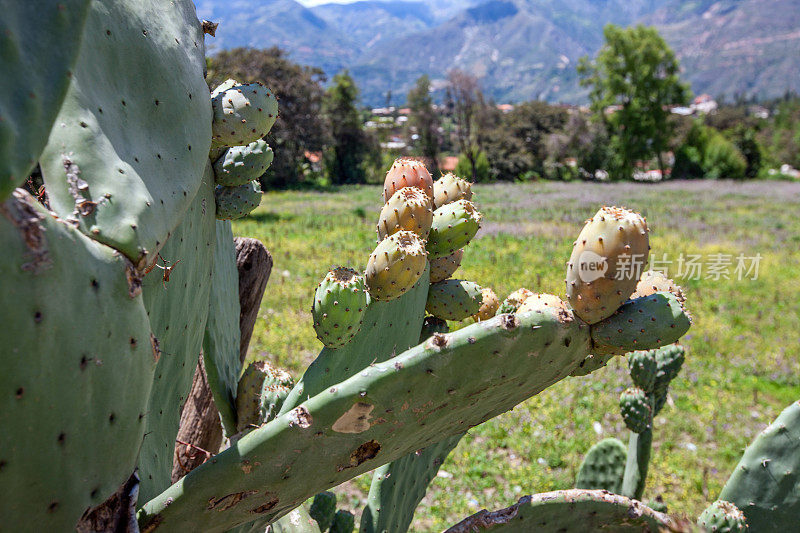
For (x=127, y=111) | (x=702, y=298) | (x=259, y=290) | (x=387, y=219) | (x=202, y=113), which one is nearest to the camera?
(x=127, y=111)

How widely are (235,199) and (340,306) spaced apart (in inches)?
21.7

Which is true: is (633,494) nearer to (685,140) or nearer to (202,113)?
(202,113)

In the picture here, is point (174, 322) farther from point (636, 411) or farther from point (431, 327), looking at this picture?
point (636, 411)

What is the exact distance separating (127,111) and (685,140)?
41.8 m

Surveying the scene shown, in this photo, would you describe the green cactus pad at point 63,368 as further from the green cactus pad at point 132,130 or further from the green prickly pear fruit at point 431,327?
the green prickly pear fruit at point 431,327

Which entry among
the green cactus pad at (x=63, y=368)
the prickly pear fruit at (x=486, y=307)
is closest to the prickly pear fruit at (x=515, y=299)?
the prickly pear fruit at (x=486, y=307)

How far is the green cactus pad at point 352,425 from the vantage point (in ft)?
3.27

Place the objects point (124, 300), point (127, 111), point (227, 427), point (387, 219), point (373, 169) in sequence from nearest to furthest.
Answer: point (124, 300), point (127, 111), point (387, 219), point (227, 427), point (373, 169)

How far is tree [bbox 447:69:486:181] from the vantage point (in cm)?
3344

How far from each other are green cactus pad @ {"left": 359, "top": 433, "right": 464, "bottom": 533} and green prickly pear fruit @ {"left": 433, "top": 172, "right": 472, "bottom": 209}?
0.71 m

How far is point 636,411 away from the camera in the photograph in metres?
2.63

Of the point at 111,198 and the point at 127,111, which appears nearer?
the point at 111,198

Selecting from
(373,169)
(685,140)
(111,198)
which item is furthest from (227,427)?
(685,140)

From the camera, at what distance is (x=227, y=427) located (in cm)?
204
